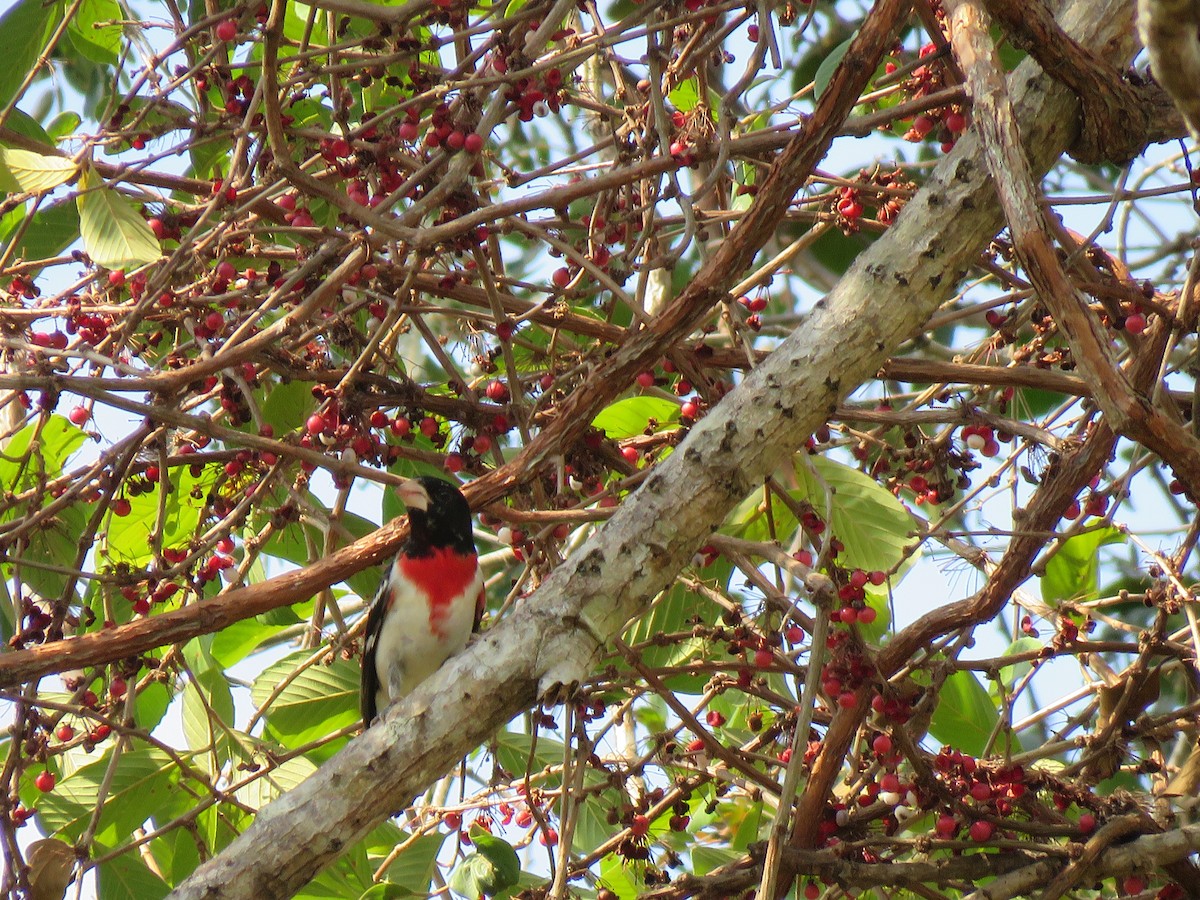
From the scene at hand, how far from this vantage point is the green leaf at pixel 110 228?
2756 millimetres

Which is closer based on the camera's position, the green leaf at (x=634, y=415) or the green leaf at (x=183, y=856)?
the green leaf at (x=183, y=856)

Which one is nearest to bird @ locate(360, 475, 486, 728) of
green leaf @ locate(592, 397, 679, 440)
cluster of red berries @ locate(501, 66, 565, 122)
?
green leaf @ locate(592, 397, 679, 440)

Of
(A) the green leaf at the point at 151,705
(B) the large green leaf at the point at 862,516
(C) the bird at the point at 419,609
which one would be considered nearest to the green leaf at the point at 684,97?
(B) the large green leaf at the point at 862,516

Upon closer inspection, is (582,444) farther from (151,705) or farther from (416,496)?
(151,705)

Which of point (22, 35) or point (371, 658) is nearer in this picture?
point (22, 35)

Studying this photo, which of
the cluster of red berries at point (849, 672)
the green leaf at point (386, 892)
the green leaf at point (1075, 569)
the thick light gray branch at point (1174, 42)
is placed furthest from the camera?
the green leaf at point (1075, 569)

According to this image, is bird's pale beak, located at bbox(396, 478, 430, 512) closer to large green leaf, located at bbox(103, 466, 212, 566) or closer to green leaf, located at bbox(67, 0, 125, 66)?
large green leaf, located at bbox(103, 466, 212, 566)

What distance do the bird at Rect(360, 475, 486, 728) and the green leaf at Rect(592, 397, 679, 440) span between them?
1.73ft

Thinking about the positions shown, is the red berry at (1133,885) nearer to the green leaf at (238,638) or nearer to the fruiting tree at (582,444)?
the fruiting tree at (582,444)

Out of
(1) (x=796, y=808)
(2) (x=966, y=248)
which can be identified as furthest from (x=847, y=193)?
(1) (x=796, y=808)

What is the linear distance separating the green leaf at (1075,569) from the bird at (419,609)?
1.92 meters

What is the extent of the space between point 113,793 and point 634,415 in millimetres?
1784

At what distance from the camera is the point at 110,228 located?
2.80m

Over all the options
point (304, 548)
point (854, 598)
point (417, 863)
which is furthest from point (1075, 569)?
A: point (304, 548)
